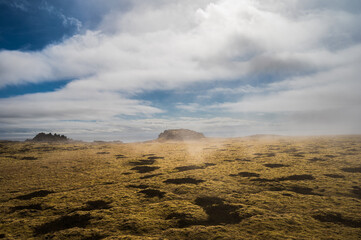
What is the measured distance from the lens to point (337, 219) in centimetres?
724

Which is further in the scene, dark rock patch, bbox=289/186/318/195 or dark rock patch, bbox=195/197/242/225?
dark rock patch, bbox=289/186/318/195

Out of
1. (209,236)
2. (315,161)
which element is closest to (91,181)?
(209,236)

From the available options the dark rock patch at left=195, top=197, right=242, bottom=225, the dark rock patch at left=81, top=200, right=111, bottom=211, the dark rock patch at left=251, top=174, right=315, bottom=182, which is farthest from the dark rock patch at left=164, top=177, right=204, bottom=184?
the dark rock patch at left=81, top=200, right=111, bottom=211

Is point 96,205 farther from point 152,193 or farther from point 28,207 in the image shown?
point 28,207

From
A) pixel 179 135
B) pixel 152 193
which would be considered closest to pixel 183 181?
pixel 152 193

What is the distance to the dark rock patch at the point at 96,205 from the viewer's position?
8.84 meters

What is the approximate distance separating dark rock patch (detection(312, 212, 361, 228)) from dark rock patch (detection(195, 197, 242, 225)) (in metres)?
3.17

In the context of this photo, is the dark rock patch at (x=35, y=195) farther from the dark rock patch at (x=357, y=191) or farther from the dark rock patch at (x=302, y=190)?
the dark rock patch at (x=357, y=191)

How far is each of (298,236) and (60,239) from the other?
7.97 m

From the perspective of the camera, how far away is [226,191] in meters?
10.8

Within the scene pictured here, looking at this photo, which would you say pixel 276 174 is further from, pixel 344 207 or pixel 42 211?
pixel 42 211

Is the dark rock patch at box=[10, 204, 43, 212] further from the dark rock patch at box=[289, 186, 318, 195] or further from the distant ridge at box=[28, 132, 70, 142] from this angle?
the distant ridge at box=[28, 132, 70, 142]

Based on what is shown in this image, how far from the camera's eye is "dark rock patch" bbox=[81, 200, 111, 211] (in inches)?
348

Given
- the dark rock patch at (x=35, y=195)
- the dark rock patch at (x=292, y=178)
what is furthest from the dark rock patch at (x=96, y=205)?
the dark rock patch at (x=292, y=178)
